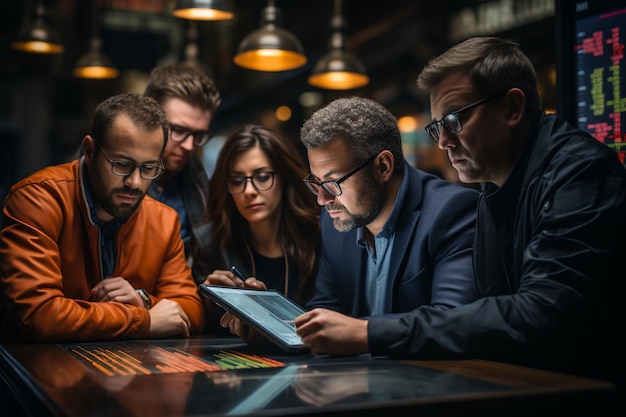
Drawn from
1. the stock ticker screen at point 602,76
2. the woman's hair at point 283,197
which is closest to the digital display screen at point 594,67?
the stock ticker screen at point 602,76

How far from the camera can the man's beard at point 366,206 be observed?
8.48 ft

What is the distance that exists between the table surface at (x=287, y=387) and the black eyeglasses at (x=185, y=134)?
162cm

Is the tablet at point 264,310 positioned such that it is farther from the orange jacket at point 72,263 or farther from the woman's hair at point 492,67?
the woman's hair at point 492,67

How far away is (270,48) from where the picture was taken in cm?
450

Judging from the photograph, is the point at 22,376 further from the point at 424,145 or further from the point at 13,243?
the point at 424,145

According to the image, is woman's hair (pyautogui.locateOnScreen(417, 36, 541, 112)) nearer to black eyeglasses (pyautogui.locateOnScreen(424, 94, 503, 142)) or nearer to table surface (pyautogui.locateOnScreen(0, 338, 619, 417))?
black eyeglasses (pyautogui.locateOnScreen(424, 94, 503, 142))

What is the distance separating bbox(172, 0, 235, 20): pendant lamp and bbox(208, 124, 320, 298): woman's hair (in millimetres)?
1300

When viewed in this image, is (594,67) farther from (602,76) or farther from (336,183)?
(336,183)

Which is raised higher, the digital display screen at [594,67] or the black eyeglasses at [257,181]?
the digital display screen at [594,67]

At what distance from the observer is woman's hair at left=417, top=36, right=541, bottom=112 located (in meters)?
2.18

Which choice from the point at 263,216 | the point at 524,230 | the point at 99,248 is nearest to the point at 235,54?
the point at 263,216

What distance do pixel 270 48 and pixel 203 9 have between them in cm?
46

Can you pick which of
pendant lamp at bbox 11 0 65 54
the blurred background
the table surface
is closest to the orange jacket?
the table surface

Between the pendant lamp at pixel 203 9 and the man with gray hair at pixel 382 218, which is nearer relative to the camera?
the man with gray hair at pixel 382 218
